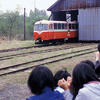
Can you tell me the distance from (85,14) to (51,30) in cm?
658

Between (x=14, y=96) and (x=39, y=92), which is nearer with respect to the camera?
(x=39, y=92)

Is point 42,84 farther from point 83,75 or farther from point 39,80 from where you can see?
point 83,75

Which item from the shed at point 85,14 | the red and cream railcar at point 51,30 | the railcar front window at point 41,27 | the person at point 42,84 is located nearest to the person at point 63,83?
the person at point 42,84

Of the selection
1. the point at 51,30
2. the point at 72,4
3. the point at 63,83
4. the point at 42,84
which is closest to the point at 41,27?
the point at 51,30

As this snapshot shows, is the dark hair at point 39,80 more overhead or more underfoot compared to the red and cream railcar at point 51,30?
more underfoot

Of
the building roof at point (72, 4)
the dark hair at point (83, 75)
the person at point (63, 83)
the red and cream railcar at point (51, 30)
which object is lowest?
the person at point (63, 83)

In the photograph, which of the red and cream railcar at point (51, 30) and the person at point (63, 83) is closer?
the person at point (63, 83)

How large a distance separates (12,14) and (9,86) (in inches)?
1312

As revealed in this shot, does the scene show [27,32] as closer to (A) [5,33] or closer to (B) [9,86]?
(A) [5,33]

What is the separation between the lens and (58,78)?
343 cm

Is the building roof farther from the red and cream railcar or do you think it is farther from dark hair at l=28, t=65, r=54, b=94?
dark hair at l=28, t=65, r=54, b=94

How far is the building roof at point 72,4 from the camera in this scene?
28156 millimetres

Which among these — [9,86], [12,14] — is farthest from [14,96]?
[12,14]

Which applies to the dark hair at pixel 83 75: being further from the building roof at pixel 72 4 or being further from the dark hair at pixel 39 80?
the building roof at pixel 72 4
